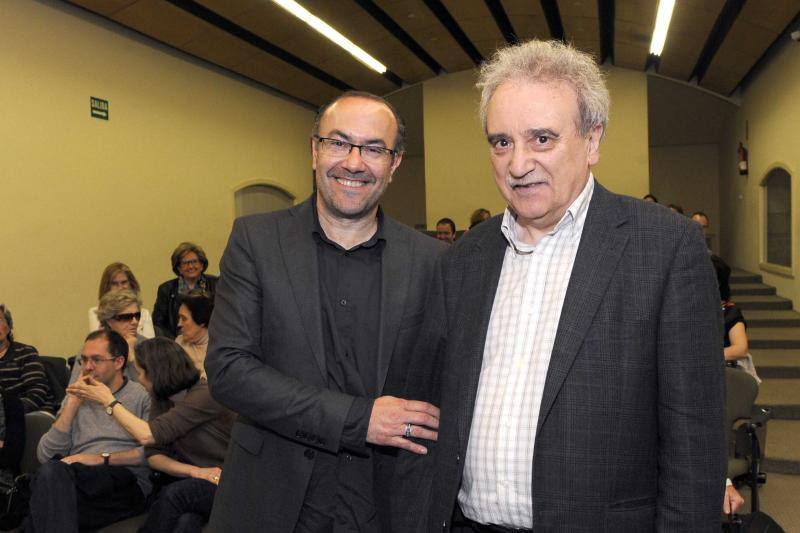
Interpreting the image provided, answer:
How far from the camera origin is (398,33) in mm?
10836

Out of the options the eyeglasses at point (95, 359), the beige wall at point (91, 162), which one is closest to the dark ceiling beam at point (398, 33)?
the beige wall at point (91, 162)

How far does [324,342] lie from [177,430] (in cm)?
187

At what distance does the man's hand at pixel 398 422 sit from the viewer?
164cm

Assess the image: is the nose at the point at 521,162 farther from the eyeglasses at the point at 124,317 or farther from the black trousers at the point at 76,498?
the eyeglasses at the point at 124,317

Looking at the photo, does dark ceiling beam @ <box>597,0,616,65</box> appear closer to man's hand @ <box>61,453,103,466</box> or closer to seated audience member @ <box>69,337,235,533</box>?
seated audience member @ <box>69,337,235,533</box>

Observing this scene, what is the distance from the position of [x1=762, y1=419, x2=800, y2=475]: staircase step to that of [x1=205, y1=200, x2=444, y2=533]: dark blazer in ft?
15.6

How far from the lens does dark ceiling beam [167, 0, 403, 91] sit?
8.30 metres

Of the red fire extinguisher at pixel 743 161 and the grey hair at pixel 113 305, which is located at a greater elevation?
the red fire extinguisher at pixel 743 161

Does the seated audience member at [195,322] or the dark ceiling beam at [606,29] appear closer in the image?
the seated audience member at [195,322]

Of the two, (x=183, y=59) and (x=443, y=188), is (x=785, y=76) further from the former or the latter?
(x=183, y=59)

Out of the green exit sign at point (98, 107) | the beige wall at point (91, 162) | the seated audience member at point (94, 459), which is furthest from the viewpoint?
the green exit sign at point (98, 107)

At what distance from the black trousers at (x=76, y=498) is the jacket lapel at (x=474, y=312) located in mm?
2444

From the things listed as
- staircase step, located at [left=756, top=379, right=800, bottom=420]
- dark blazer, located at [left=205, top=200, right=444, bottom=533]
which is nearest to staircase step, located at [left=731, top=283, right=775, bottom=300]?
staircase step, located at [left=756, top=379, right=800, bottom=420]

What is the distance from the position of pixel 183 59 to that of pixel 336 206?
8.30 m
